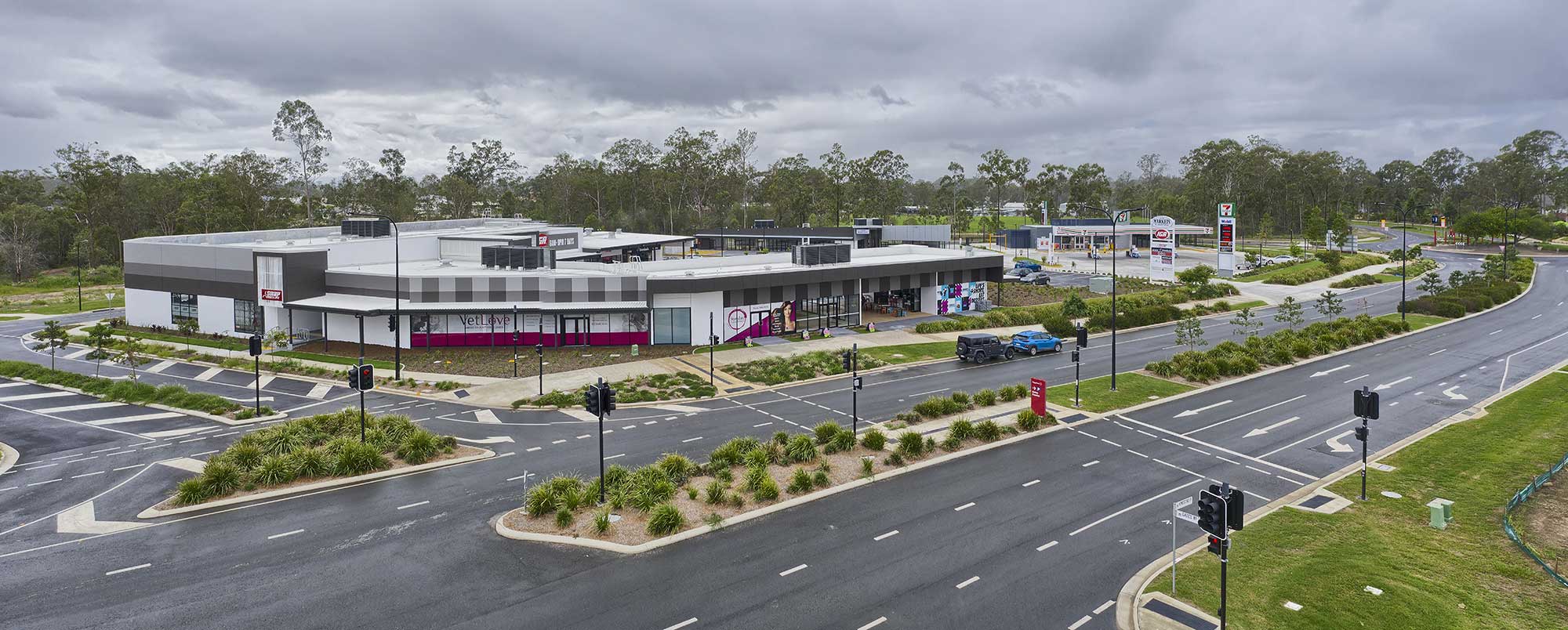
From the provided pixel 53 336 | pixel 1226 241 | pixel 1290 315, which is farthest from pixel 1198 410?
pixel 1226 241

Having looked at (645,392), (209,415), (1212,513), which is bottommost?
(209,415)

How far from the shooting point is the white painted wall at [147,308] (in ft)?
192

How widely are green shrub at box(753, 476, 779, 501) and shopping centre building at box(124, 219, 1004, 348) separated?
26.8 m

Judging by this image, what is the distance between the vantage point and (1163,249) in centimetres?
8425

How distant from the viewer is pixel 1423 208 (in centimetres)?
17675

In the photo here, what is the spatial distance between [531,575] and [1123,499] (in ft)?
54.7

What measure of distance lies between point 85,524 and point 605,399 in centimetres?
1463

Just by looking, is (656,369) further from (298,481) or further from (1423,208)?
(1423,208)

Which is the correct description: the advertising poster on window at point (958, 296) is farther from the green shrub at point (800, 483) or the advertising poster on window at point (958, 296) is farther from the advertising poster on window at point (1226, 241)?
the advertising poster on window at point (1226, 241)

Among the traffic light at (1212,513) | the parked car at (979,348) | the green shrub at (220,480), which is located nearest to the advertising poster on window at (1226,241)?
the parked car at (979,348)

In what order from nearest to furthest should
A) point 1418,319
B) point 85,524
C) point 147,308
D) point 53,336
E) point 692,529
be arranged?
point 692,529
point 85,524
point 53,336
point 147,308
point 1418,319

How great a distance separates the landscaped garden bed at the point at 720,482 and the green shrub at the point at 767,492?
0.08 ft

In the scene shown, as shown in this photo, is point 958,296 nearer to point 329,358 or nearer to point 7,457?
point 329,358

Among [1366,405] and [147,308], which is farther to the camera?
[147,308]
